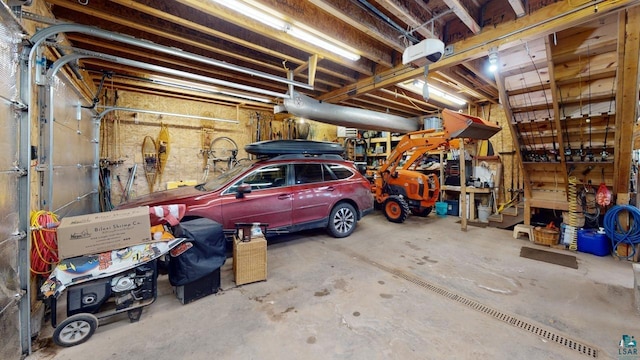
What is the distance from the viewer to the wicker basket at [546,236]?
12.5ft

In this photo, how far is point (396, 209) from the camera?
5.36m

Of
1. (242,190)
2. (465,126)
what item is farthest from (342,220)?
(465,126)

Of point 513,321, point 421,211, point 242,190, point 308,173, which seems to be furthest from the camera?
point 421,211

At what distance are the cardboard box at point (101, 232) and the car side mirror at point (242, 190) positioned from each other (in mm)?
1199

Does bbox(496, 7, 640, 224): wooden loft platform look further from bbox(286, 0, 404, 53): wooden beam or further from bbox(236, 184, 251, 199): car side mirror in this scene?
bbox(236, 184, 251, 199): car side mirror

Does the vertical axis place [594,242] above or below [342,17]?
below

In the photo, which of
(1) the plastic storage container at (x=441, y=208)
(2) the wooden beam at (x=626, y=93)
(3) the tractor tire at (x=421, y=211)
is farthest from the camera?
(1) the plastic storage container at (x=441, y=208)

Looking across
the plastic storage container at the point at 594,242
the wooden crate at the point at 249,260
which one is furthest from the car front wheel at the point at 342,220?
the plastic storage container at the point at 594,242

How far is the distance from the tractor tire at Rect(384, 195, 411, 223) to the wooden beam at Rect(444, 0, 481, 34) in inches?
129

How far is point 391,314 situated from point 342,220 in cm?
228

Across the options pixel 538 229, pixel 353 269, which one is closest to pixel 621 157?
pixel 538 229

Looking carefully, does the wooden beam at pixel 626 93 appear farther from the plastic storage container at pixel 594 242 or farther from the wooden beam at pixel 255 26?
the wooden beam at pixel 255 26

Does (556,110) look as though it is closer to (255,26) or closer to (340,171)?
(340,171)

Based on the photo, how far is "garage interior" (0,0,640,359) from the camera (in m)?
1.71
